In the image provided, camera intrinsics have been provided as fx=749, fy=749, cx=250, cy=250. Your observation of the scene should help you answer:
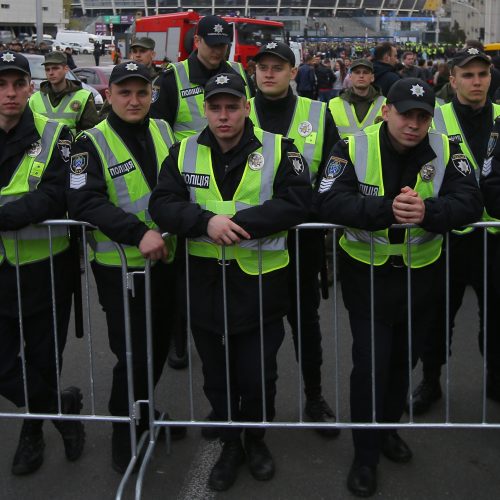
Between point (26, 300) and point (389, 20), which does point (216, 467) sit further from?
point (389, 20)

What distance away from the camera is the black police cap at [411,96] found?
3.49 metres

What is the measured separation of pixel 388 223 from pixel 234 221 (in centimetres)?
72

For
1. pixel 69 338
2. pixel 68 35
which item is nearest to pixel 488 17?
pixel 68 35

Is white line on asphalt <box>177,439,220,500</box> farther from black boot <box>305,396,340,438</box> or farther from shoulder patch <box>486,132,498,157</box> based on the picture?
Answer: shoulder patch <box>486,132,498,157</box>

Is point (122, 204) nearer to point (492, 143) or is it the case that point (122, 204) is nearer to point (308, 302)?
point (308, 302)

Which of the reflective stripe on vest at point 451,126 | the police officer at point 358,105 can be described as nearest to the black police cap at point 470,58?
the reflective stripe on vest at point 451,126

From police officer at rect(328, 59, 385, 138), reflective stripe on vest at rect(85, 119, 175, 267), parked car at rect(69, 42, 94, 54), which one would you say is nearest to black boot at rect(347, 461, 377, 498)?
reflective stripe on vest at rect(85, 119, 175, 267)

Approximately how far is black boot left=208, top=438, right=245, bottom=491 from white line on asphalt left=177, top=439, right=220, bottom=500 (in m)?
0.05

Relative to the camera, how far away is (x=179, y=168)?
3.67 metres

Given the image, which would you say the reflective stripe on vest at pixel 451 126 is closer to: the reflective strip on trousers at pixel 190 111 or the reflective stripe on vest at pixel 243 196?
the reflective stripe on vest at pixel 243 196

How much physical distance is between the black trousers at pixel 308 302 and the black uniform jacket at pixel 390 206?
54 centimetres

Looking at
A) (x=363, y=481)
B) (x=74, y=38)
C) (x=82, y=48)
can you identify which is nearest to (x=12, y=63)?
(x=363, y=481)

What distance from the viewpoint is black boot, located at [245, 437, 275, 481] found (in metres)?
3.84

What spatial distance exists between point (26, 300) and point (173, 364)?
5.60 feet
